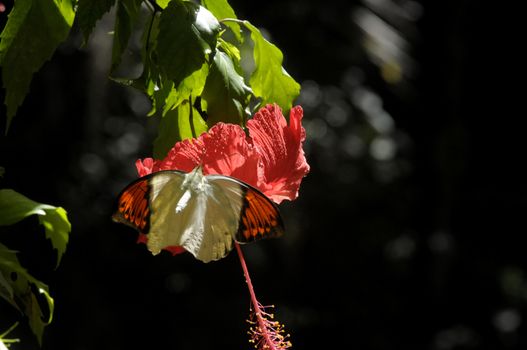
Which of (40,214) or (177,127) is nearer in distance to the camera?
(177,127)

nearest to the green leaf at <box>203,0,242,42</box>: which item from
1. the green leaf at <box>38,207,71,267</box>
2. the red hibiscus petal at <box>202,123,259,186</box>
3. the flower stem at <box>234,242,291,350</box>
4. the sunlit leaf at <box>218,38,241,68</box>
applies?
the sunlit leaf at <box>218,38,241,68</box>

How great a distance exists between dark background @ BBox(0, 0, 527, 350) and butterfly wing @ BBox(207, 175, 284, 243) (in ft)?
11.5

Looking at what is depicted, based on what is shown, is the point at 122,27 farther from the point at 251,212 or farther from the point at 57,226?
the point at 57,226

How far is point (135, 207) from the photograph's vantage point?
677 millimetres

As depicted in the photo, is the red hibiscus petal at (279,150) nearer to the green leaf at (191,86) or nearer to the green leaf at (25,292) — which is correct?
the green leaf at (191,86)

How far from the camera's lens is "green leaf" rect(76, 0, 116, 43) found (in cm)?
68

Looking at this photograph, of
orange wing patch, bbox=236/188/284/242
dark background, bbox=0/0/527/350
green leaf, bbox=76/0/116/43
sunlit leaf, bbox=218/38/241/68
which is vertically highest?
green leaf, bbox=76/0/116/43

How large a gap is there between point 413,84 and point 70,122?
2.20 m

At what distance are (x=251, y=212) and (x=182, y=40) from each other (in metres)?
0.16

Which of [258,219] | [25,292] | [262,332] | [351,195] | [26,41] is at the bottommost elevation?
[351,195]

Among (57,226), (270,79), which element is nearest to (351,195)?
(57,226)

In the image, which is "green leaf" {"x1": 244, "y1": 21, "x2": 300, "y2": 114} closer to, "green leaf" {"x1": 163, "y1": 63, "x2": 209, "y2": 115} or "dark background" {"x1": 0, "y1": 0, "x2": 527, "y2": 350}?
"green leaf" {"x1": 163, "y1": 63, "x2": 209, "y2": 115}

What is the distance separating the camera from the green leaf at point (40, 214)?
36.8 inches

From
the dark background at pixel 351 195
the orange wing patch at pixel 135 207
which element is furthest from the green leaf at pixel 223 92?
the dark background at pixel 351 195
